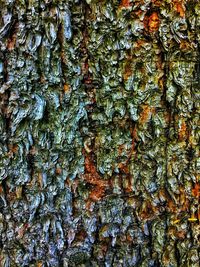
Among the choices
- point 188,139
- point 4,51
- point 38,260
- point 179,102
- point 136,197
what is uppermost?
point 4,51

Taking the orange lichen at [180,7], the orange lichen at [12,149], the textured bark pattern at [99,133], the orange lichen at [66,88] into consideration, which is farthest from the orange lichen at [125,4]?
the orange lichen at [12,149]

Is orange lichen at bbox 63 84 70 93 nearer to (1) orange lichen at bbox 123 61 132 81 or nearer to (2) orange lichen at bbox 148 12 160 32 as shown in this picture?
(1) orange lichen at bbox 123 61 132 81

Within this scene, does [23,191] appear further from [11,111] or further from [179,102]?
[179,102]

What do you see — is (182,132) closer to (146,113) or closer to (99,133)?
(146,113)

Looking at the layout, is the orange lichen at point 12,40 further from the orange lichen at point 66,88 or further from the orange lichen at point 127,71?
the orange lichen at point 127,71

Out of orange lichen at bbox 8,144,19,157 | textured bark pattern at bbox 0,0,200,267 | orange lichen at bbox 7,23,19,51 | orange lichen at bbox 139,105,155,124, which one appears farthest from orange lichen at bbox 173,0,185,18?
orange lichen at bbox 8,144,19,157

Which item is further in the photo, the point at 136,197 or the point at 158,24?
the point at 136,197

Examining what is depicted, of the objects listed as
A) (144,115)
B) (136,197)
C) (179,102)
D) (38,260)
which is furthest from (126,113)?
(38,260)
